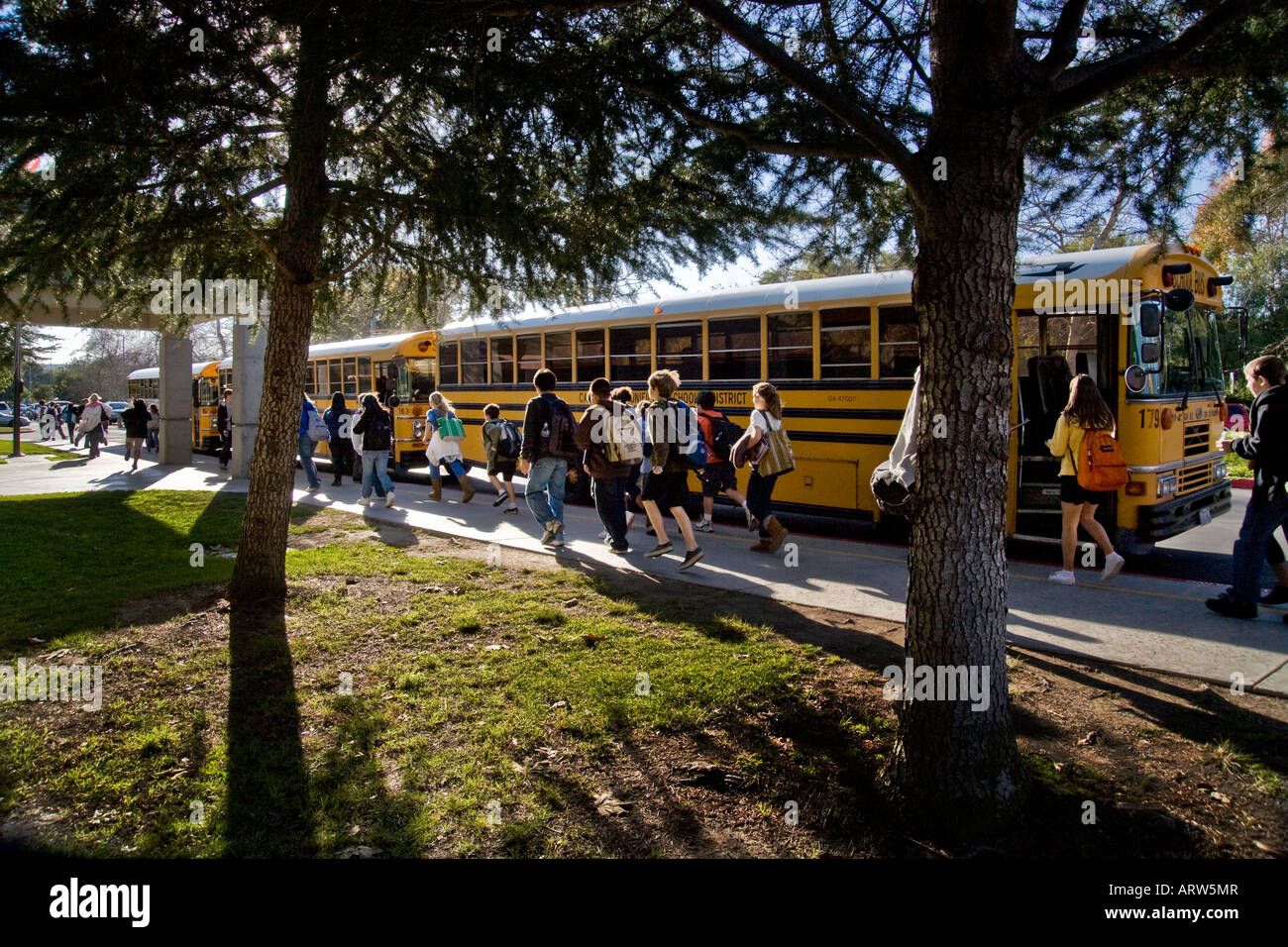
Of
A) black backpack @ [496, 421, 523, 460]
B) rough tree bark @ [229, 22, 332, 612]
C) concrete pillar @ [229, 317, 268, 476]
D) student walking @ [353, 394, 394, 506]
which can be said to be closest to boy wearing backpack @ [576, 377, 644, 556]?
black backpack @ [496, 421, 523, 460]

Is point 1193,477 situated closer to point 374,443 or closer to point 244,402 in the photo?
point 374,443

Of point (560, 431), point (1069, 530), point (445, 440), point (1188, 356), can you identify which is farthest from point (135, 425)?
point (1188, 356)

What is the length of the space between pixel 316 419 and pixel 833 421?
1040cm

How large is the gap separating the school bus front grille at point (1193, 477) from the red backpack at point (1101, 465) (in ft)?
5.16

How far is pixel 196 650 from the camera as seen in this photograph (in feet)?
17.4

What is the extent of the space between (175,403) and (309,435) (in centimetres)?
800

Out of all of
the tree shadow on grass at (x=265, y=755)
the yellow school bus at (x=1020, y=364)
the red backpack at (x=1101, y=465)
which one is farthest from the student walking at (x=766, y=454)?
the tree shadow on grass at (x=265, y=755)

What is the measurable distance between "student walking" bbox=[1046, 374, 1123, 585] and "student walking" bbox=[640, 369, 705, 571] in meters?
3.23

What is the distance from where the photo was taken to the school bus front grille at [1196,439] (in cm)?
814

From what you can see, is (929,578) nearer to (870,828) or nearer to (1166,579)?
(870,828)

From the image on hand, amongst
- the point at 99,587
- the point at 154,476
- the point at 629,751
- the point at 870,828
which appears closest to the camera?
the point at 870,828

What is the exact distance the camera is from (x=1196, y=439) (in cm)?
832

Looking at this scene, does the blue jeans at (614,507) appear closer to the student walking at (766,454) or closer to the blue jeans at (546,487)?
the blue jeans at (546,487)
